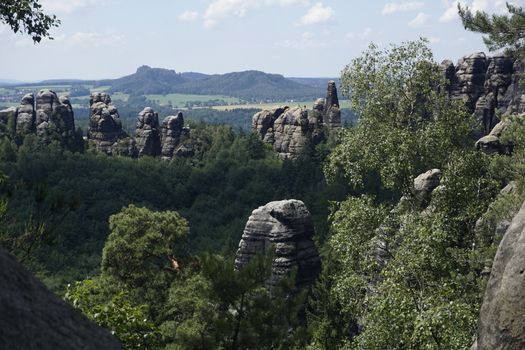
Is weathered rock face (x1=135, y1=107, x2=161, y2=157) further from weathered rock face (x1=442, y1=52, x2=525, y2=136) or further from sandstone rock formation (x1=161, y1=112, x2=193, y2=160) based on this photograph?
weathered rock face (x1=442, y1=52, x2=525, y2=136)

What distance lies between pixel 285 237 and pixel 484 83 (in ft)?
197

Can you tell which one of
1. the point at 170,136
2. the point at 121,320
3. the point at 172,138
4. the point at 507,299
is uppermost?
the point at 507,299

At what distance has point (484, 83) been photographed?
88125 millimetres

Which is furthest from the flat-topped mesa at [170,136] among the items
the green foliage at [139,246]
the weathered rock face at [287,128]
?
the green foliage at [139,246]

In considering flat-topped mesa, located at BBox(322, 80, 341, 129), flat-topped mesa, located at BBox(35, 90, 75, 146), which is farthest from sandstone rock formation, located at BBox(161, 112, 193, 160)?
flat-topped mesa, located at BBox(322, 80, 341, 129)

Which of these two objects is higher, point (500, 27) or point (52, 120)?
point (500, 27)

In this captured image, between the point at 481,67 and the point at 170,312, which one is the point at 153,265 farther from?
the point at 481,67

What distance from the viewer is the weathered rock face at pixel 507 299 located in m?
11.9

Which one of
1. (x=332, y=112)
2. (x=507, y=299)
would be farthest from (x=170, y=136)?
(x=507, y=299)

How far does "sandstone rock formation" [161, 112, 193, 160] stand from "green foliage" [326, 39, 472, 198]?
101866mm

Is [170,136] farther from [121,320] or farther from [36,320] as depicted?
[36,320]

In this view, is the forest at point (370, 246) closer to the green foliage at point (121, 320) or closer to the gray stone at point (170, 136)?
the green foliage at point (121, 320)

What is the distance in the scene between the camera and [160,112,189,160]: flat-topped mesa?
12812cm

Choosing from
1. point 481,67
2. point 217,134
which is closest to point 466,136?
point 481,67
